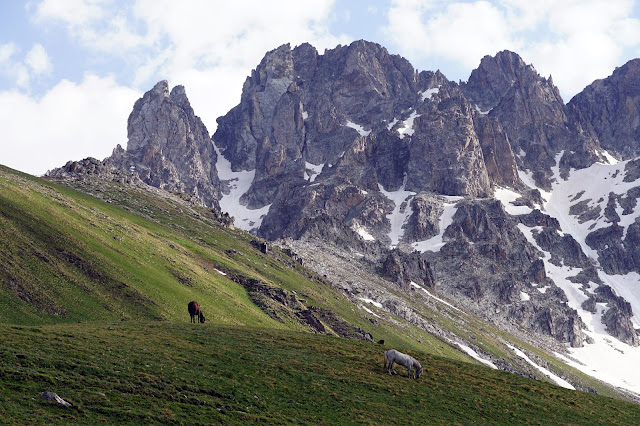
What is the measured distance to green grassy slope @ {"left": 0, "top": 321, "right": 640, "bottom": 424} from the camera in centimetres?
3691

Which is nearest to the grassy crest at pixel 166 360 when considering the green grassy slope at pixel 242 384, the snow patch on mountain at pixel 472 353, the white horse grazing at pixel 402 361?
the green grassy slope at pixel 242 384

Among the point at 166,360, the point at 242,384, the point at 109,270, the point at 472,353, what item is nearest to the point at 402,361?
the point at 242,384

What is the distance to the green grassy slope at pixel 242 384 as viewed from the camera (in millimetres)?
36906

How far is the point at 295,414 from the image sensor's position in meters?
41.3

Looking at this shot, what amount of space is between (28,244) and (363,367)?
158 feet

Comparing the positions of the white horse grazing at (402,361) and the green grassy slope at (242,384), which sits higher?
the white horse grazing at (402,361)

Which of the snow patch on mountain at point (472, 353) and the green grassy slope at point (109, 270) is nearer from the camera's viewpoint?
the green grassy slope at point (109, 270)

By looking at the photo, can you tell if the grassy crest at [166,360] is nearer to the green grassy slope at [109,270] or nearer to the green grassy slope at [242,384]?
the green grassy slope at [242,384]

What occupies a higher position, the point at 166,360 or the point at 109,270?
the point at 109,270

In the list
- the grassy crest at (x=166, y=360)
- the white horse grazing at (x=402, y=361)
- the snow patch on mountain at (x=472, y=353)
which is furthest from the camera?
the snow patch on mountain at (x=472, y=353)

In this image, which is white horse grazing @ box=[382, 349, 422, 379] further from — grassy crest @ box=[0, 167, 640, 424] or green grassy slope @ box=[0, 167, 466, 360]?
green grassy slope @ box=[0, 167, 466, 360]

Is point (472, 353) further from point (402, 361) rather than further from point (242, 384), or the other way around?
point (242, 384)

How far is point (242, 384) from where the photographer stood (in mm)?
45062

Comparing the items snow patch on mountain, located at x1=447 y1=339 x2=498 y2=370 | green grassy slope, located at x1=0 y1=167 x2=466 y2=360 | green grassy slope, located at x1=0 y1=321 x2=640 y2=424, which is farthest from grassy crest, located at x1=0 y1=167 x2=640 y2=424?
snow patch on mountain, located at x1=447 y1=339 x2=498 y2=370
